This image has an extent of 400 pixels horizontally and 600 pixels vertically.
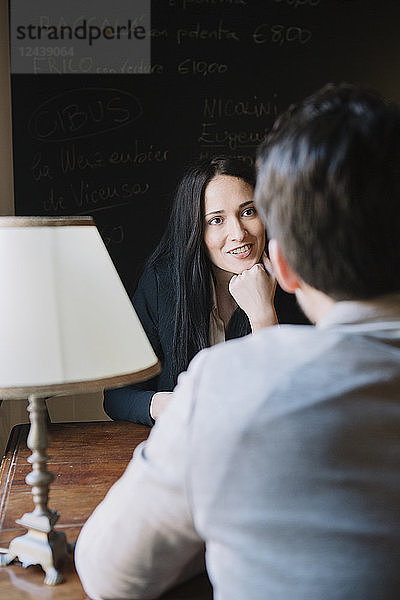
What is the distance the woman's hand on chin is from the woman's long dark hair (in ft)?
0.36

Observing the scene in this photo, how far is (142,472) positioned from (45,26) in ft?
8.95

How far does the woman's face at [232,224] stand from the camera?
2146 millimetres

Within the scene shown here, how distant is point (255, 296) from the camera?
82.1 inches

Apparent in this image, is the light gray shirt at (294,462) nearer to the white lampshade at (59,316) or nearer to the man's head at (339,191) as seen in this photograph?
the man's head at (339,191)

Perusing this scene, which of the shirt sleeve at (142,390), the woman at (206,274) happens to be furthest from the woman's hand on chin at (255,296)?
the shirt sleeve at (142,390)

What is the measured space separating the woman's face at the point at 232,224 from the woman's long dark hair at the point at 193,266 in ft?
0.08

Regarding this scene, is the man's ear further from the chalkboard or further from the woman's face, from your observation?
the chalkboard

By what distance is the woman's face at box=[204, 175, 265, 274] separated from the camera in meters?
2.15

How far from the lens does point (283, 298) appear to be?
2.37m

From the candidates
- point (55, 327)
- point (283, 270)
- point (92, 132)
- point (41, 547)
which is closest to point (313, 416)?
point (283, 270)

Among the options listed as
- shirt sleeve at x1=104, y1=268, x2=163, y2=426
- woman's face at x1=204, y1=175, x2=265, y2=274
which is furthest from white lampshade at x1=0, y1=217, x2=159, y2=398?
woman's face at x1=204, y1=175, x2=265, y2=274

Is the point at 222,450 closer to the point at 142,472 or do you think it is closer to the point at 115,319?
the point at 142,472

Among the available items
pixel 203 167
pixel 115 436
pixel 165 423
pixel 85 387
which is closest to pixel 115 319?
pixel 85 387

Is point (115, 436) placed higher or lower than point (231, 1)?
lower
